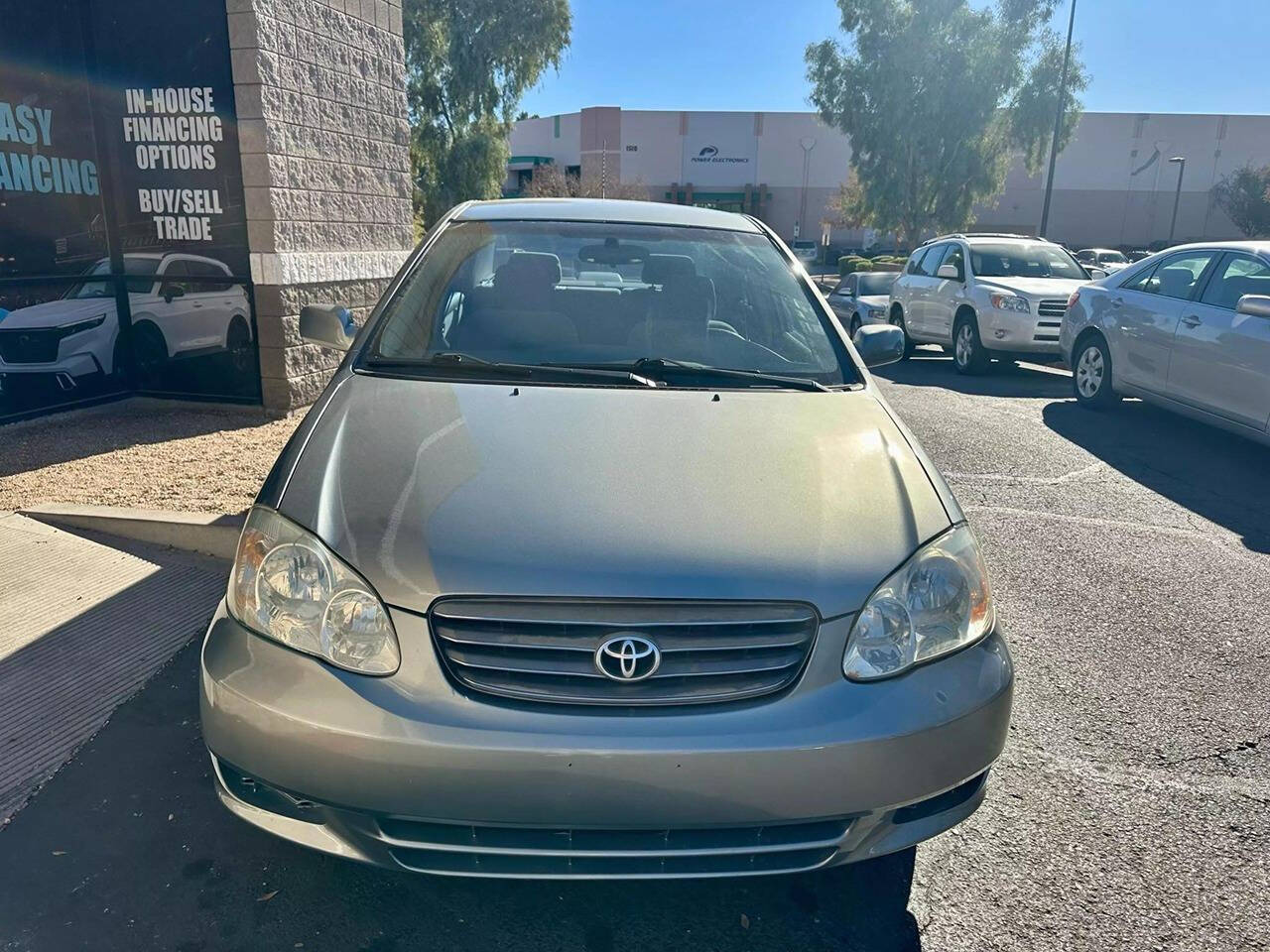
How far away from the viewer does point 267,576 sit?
2322mm

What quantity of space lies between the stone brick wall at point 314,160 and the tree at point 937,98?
28.2m

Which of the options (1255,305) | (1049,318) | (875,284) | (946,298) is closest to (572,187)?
(875,284)

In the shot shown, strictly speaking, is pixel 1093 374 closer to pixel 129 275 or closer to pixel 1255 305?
pixel 1255 305

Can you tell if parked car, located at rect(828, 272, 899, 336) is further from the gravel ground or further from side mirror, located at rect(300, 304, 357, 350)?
side mirror, located at rect(300, 304, 357, 350)

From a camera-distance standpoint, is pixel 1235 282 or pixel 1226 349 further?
pixel 1235 282

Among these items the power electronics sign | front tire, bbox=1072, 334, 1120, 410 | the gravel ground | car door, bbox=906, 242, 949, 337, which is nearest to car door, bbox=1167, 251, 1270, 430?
front tire, bbox=1072, 334, 1120, 410

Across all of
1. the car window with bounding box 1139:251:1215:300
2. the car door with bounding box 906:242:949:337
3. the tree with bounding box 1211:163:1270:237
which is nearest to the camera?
the car window with bounding box 1139:251:1215:300

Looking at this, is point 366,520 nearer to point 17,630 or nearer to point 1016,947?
point 1016,947

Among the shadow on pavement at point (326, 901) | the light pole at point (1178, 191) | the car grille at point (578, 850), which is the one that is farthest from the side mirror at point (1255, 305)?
the light pole at point (1178, 191)

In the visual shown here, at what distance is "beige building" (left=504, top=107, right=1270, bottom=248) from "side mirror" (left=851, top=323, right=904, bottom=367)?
52394 mm

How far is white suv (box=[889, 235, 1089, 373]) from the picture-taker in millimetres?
11609

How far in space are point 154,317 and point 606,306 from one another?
5.57 meters

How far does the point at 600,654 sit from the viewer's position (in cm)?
210

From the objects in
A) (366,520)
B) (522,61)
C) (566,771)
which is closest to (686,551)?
(566,771)
